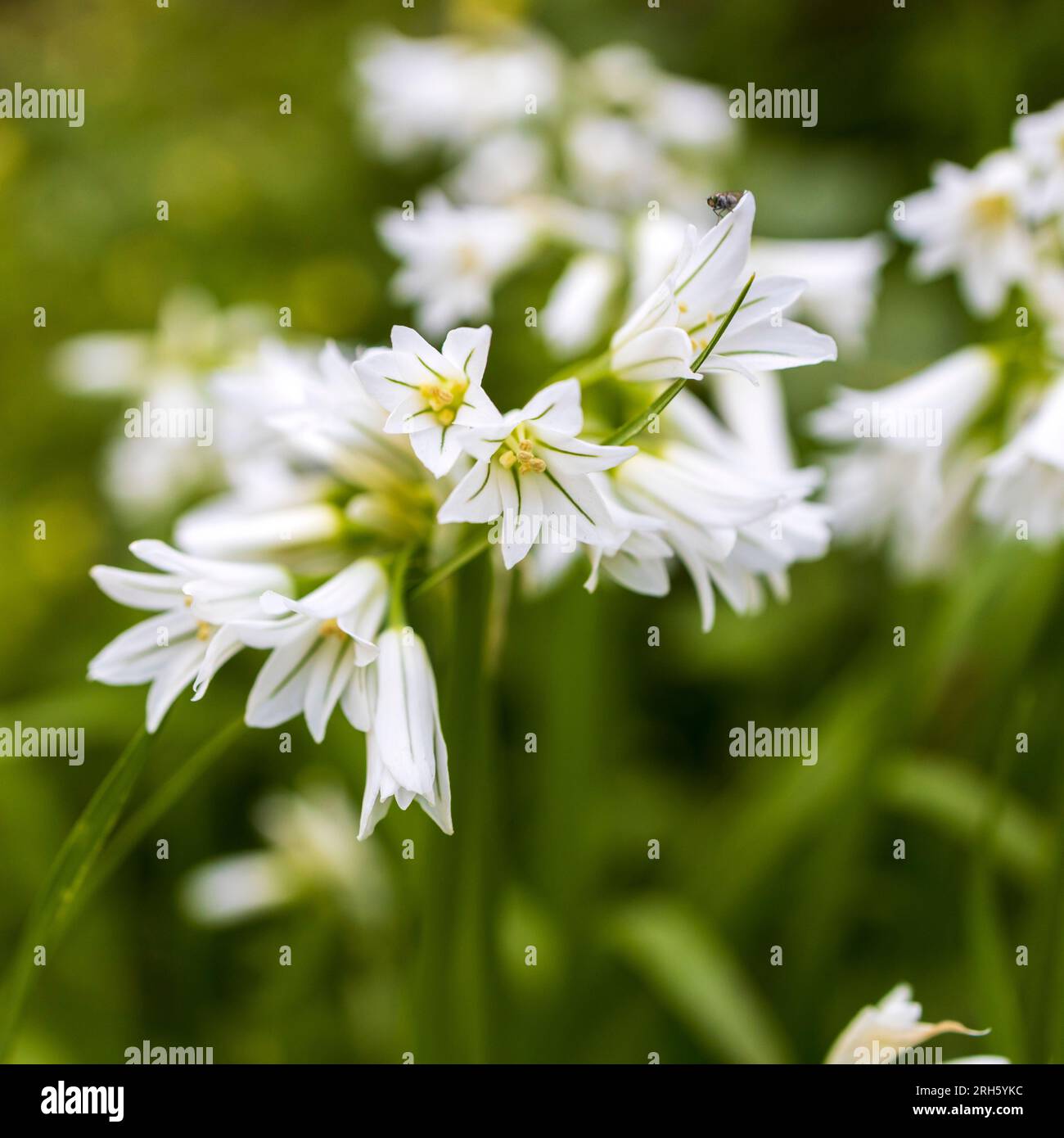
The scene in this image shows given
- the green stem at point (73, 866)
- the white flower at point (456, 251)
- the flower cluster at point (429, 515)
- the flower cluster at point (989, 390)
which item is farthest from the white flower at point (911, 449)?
the green stem at point (73, 866)

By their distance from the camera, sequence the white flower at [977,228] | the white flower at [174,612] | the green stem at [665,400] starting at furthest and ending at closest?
1. the white flower at [977,228]
2. the white flower at [174,612]
3. the green stem at [665,400]

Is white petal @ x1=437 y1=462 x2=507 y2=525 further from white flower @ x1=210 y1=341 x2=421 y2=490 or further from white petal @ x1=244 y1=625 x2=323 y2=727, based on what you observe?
white petal @ x1=244 y1=625 x2=323 y2=727

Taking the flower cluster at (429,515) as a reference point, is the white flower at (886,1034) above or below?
below

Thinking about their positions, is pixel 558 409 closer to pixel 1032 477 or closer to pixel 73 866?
pixel 73 866

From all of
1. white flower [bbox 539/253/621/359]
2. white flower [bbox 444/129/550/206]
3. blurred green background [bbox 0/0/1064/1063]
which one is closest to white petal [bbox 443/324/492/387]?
blurred green background [bbox 0/0/1064/1063]

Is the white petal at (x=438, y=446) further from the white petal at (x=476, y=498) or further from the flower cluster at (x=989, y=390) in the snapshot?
the flower cluster at (x=989, y=390)

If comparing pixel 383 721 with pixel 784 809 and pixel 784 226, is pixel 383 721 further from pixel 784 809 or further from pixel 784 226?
pixel 784 226

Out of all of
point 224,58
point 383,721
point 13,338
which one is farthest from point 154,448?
point 224,58

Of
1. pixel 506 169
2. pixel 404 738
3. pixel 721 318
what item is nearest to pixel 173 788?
pixel 404 738
